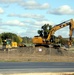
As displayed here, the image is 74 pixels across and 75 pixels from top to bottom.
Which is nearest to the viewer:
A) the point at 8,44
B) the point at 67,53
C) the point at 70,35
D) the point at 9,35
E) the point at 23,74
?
the point at 23,74

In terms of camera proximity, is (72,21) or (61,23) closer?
(72,21)

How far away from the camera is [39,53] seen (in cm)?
6309

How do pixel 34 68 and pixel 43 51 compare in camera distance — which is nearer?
pixel 34 68

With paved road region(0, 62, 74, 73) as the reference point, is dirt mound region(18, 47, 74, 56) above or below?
below

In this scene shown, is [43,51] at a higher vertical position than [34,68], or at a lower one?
lower

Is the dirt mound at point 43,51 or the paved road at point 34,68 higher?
the paved road at point 34,68

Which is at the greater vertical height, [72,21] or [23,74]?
[72,21]

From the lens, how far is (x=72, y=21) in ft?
194

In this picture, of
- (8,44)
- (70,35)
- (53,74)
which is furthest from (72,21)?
(53,74)

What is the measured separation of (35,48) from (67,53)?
7000 mm

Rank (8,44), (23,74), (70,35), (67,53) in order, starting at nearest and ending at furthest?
(23,74) < (70,35) < (67,53) < (8,44)

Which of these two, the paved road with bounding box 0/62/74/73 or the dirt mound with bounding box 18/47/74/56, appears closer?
the paved road with bounding box 0/62/74/73

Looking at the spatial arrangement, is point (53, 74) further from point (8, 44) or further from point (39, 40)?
point (8, 44)

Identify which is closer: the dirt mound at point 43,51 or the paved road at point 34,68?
the paved road at point 34,68
